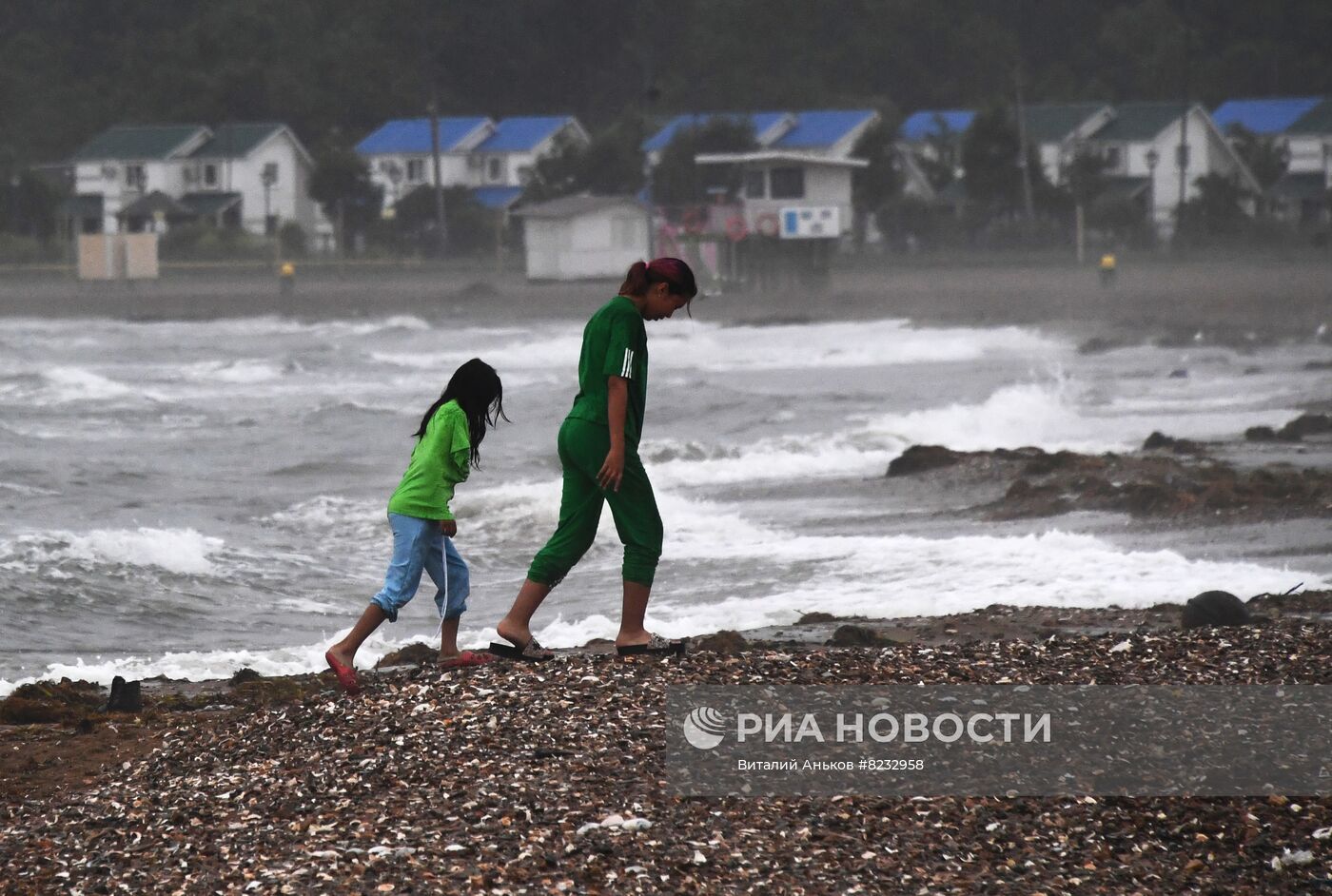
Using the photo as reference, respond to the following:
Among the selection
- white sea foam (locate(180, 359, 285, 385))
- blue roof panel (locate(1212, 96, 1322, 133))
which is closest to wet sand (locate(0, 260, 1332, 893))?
white sea foam (locate(180, 359, 285, 385))

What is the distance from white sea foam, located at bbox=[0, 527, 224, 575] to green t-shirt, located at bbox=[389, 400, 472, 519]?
682 cm

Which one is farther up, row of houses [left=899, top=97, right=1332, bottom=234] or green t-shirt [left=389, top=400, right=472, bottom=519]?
row of houses [left=899, top=97, right=1332, bottom=234]

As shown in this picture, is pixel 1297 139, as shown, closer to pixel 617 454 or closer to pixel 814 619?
pixel 814 619

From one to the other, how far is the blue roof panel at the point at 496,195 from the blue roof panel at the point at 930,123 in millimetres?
18626

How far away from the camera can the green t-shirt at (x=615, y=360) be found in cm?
667

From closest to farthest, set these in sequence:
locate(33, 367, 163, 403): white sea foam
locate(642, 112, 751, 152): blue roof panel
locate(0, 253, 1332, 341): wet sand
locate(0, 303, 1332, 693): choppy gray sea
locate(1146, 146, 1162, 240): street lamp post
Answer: locate(0, 303, 1332, 693): choppy gray sea, locate(33, 367, 163, 403): white sea foam, locate(0, 253, 1332, 341): wet sand, locate(1146, 146, 1162, 240): street lamp post, locate(642, 112, 751, 152): blue roof panel

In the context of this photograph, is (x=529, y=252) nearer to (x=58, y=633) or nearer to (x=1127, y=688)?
(x=58, y=633)

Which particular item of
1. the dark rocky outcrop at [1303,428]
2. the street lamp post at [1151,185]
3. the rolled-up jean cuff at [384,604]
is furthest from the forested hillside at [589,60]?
the rolled-up jean cuff at [384,604]

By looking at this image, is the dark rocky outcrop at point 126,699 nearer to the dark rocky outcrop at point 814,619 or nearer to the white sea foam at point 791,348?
the dark rocky outcrop at point 814,619

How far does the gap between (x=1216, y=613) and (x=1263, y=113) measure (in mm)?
81478

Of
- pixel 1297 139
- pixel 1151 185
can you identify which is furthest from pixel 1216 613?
pixel 1297 139

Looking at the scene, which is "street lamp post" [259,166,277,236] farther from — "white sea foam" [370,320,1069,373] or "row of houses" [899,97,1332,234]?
"white sea foam" [370,320,1069,373]

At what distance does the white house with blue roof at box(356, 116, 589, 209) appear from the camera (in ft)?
265

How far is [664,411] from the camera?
2864cm
